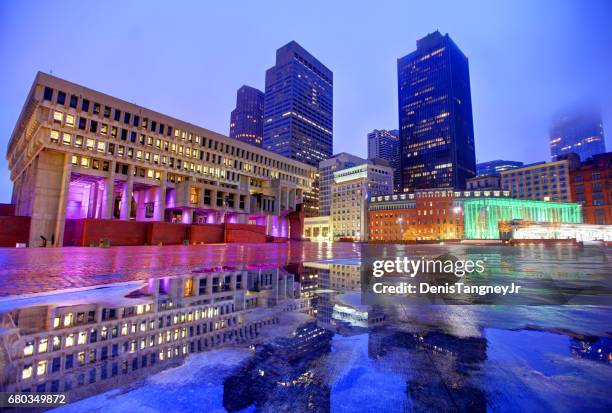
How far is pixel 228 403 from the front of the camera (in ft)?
6.43

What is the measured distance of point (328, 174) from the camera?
169m

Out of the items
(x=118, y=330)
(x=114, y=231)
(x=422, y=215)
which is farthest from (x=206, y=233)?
(x=422, y=215)

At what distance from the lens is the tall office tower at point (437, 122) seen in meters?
174

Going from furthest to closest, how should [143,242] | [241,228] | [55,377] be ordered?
[241,228]
[143,242]
[55,377]

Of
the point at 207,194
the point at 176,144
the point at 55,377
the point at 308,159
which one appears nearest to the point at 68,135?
the point at 176,144

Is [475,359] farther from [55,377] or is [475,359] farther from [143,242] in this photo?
[143,242]

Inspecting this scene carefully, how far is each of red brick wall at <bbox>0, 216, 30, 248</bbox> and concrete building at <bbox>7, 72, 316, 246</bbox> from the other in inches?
32.1

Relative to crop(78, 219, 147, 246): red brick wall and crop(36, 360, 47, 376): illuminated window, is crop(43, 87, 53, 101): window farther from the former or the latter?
crop(36, 360, 47, 376): illuminated window

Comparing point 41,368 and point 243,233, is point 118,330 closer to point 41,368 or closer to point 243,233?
point 41,368

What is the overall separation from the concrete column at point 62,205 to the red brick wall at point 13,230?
10.4ft

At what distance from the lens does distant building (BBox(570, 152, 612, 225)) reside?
4764 inches

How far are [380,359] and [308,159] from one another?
197m

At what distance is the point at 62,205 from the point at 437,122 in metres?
192

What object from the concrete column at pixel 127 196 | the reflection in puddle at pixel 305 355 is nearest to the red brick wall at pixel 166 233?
the concrete column at pixel 127 196
